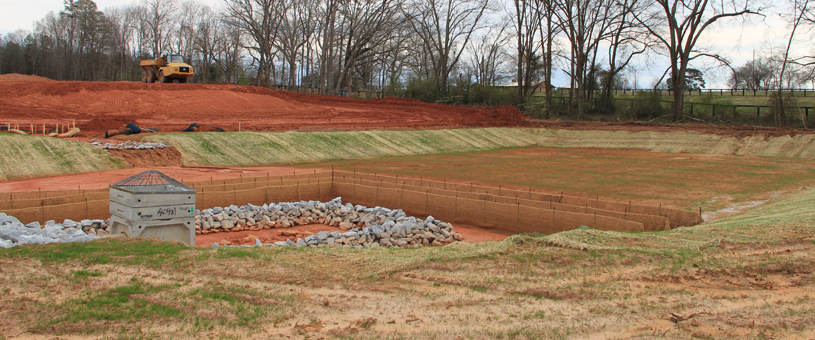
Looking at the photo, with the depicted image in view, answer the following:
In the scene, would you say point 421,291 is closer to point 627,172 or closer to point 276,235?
point 276,235

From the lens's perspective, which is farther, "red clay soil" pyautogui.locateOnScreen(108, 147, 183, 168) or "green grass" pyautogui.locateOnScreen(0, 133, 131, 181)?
"red clay soil" pyautogui.locateOnScreen(108, 147, 183, 168)

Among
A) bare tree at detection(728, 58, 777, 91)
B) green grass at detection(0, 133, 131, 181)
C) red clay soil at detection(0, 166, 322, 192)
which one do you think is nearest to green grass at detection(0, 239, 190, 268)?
red clay soil at detection(0, 166, 322, 192)

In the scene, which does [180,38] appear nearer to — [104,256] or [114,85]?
[114,85]

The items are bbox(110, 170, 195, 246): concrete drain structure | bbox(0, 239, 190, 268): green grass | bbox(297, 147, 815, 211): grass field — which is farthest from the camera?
bbox(297, 147, 815, 211): grass field

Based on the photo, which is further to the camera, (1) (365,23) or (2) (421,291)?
(1) (365,23)

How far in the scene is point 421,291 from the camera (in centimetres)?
529

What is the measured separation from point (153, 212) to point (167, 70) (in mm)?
32097

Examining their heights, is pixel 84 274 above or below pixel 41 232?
above

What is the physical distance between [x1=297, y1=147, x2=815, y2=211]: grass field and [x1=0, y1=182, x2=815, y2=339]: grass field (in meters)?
6.99

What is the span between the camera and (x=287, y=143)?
22344 mm

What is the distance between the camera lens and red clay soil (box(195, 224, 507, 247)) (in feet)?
34.2

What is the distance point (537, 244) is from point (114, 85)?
106ft

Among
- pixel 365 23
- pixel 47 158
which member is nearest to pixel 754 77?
pixel 365 23

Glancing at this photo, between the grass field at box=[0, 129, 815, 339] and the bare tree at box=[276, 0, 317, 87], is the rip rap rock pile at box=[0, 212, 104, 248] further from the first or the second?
the bare tree at box=[276, 0, 317, 87]
